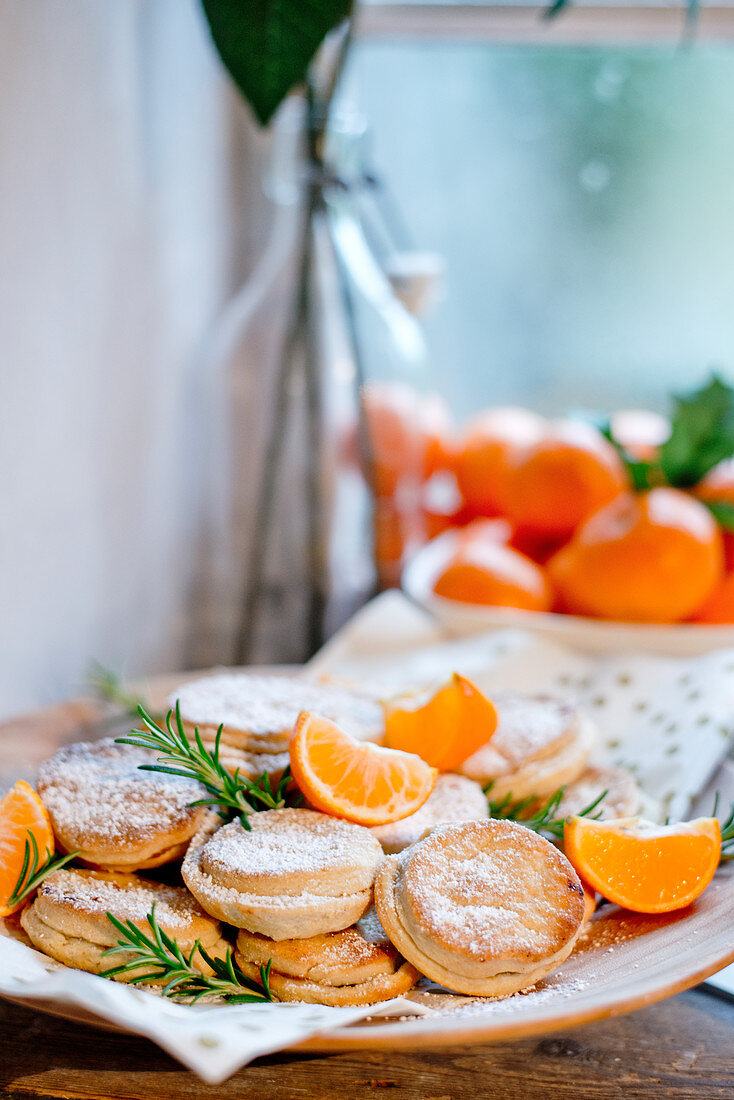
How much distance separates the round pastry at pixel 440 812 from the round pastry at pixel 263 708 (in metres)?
0.06

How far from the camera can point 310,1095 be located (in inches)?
21.3

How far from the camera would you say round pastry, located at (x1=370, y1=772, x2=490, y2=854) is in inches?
23.2

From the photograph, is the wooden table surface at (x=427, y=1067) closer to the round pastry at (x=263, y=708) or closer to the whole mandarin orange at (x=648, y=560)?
the round pastry at (x=263, y=708)

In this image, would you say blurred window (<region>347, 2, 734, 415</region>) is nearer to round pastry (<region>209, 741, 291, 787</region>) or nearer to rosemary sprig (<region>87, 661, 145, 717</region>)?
rosemary sprig (<region>87, 661, 145, 717</region>)

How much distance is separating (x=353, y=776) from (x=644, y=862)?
188 millimetres

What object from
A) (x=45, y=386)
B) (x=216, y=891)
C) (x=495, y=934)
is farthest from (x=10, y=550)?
(x=495, y=934)

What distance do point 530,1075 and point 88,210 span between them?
871 millimetres

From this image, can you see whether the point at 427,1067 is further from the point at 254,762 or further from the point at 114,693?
the point at 114,693

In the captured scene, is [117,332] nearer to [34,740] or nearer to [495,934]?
[34,740]

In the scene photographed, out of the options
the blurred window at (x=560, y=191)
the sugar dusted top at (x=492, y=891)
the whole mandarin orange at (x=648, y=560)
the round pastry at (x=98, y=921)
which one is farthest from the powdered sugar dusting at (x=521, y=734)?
the blurred window at (x=560, y=191)

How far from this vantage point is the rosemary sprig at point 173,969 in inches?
19.9


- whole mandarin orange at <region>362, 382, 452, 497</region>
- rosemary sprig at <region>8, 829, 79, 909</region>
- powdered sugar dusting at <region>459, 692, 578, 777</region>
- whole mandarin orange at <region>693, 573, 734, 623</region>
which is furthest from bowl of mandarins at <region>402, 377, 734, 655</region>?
rosemary sprig at <region>8, 829, 79, 909</region>

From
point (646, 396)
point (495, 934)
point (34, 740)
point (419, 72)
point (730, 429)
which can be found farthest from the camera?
point (646, 396)

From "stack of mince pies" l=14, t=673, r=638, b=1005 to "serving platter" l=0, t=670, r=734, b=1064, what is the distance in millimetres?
18
